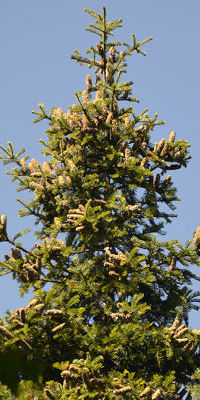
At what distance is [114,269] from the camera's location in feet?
27.9

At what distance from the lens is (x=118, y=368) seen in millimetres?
8672

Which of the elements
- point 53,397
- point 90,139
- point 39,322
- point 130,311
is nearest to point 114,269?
point 130,311

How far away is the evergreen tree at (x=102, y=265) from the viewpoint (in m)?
7.64

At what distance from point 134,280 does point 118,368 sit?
156 cm

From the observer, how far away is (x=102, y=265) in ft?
31.3

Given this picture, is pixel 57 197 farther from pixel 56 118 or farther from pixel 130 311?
pixel 130 311

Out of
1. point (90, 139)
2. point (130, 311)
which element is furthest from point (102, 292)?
point (90, 139)

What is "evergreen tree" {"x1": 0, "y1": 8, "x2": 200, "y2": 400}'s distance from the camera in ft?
25.1

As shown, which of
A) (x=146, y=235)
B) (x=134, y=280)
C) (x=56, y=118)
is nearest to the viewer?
(x=134, y=280)

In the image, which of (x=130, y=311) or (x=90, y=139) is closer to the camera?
(x=130, y=311)

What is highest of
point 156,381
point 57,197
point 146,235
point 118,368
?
point 57,197

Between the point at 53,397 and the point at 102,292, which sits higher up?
the point at 102,292

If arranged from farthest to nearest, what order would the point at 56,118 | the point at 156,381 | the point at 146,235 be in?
the point at 56,118 < the point at 146,235 < the point at 156,381

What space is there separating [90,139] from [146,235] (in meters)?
2.26
